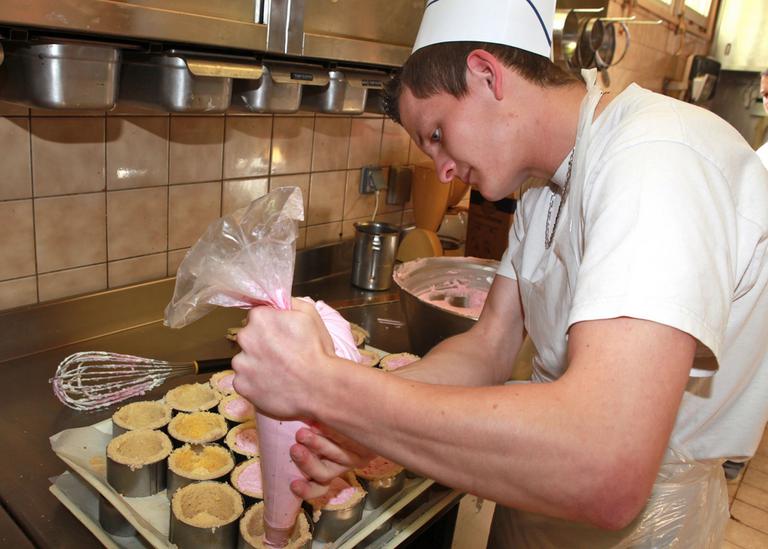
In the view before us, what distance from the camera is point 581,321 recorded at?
58 centimetres

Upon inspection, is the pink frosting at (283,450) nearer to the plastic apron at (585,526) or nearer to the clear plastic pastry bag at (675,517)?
the plastic apron at (585,526)

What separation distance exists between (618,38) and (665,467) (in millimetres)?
2522

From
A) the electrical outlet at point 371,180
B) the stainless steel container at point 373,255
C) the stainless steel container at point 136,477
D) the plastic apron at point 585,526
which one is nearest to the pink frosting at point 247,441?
the stainless steel container at point 136,477

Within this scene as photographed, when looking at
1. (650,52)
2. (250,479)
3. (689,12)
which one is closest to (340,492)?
(250,479)

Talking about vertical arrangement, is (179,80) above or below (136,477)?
above

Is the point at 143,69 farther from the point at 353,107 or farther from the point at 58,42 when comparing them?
the point at 353,107

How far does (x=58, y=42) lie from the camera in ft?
3.12

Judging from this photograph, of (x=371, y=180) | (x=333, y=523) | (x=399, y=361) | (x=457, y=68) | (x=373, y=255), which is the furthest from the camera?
(x=371, y=180)

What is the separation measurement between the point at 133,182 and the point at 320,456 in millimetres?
986

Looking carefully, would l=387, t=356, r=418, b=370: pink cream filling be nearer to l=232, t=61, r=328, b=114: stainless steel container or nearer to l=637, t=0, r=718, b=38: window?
l=232, t=61, r=328, b=114: stainless steel container

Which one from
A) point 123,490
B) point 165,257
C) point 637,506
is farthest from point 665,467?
point 165,257

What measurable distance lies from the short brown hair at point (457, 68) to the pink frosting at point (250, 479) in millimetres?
642

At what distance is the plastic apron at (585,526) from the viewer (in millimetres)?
877

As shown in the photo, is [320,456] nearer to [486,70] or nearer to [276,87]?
[486,70]
